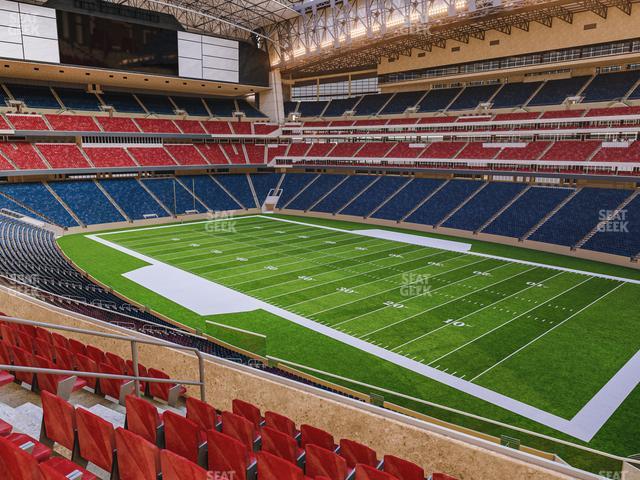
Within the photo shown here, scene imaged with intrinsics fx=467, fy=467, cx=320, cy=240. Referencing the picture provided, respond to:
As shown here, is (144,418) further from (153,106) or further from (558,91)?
(153,106)

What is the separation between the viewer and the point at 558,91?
38938 millimetres

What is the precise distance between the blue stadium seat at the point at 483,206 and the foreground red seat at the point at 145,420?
31.2 meters

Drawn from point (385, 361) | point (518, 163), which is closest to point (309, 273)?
point (385, 361)

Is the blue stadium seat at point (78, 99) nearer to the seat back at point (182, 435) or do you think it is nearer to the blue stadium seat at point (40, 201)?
the blue stadium seat at point (40, 201)

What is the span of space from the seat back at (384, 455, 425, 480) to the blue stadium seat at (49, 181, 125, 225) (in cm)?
3645

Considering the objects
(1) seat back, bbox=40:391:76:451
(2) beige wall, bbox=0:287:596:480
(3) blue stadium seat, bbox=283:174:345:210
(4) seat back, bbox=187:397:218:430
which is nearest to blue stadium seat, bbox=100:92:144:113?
(3) blue stadium seat, bbox=283:174:345:210

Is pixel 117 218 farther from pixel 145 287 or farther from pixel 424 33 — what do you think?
Answer: pixel 424 33

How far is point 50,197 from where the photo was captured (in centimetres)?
Result: 3672

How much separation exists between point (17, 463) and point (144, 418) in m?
1.78

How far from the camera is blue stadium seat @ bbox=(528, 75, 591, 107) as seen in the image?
125 feet

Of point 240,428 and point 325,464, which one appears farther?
point 240,428

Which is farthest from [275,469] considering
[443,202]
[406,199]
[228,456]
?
[406,199]

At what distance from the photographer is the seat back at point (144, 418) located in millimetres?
5574

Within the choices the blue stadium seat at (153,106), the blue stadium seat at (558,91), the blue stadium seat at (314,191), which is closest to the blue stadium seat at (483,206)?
the blue stadium seat at (558,91)
